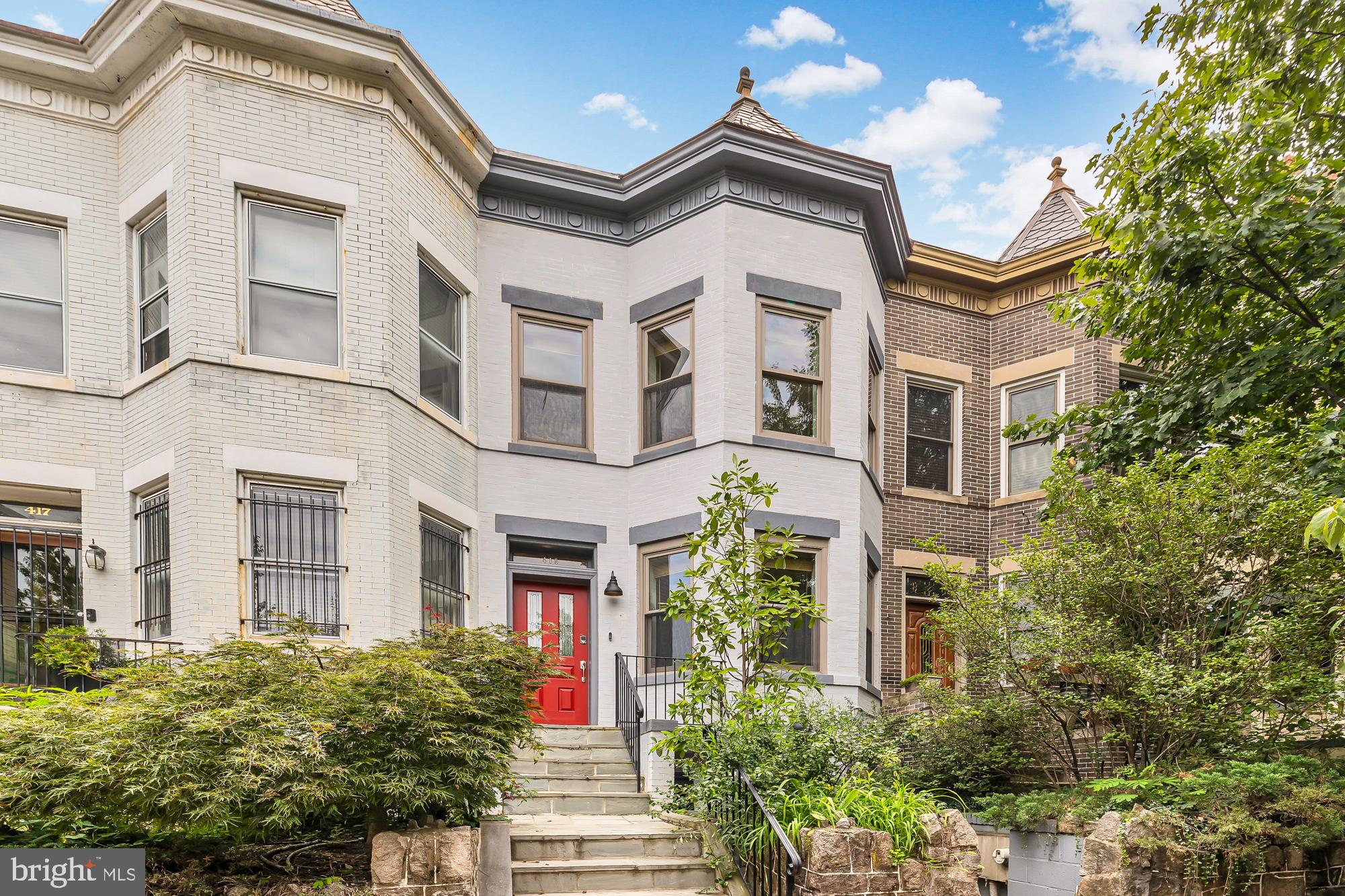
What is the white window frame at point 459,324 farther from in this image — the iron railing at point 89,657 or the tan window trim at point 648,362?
the iron railing at point 89,657

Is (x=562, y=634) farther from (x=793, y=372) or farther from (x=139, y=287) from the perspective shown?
(x=139, y=287)

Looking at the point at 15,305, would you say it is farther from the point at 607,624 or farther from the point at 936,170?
the point at 936,170

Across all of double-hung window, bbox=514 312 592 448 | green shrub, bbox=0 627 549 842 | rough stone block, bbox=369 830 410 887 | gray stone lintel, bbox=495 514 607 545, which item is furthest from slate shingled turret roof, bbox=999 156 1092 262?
rough stone block, bbox=369 830 410 887

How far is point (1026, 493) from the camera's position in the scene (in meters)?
14.7

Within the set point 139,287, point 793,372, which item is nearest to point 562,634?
point 793,372

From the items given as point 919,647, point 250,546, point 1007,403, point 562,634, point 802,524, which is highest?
point 1007,403

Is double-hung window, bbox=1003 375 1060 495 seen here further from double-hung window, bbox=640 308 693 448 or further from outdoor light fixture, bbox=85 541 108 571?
outdoor light fixture, bbox=85 541 108 571

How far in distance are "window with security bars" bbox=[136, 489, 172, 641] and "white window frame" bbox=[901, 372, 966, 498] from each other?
374 inches

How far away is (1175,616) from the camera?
8.84m

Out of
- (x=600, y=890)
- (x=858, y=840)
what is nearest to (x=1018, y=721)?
(x=858, y=840)

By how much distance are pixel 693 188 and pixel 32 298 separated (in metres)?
7.48

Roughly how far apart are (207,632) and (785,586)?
533 cm

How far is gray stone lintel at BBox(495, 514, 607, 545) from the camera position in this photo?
12094mm

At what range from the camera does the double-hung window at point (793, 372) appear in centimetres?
1240
